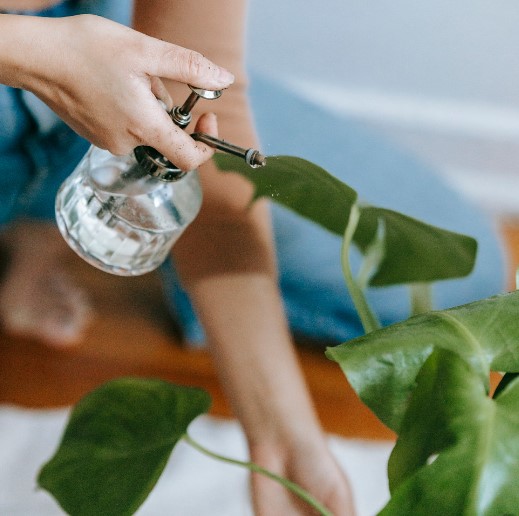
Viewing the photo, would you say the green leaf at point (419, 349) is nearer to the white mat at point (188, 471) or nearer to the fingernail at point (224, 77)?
the fingernail at point (224, 77)

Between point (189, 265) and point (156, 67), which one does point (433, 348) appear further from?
point (189, 265)

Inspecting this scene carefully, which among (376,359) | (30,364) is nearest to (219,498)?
(30,364)

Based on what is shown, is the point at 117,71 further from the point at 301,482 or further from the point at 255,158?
the point at 301,482

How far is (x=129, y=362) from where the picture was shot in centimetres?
81

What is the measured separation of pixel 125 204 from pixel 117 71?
73 millimetres

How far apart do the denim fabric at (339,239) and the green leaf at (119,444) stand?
189 millimetres

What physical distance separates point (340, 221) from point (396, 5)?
8.7 inches

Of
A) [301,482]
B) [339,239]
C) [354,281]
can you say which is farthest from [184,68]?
[339,239]

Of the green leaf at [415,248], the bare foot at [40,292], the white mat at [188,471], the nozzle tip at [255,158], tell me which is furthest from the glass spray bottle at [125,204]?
the bare foot at [40,292]

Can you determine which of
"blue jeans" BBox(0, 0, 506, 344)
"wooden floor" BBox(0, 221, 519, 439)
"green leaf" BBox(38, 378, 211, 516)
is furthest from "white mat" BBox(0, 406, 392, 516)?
"green leaf" BBox(38, 378, 211, 516)

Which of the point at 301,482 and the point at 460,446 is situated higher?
the point at 460,446

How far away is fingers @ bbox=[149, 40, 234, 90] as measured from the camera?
313mm

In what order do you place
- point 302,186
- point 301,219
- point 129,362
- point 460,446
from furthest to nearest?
1. point 129,362
2. point 301,219
3. point 302,186
4. point 460,446

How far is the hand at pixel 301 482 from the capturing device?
1.48 feet
